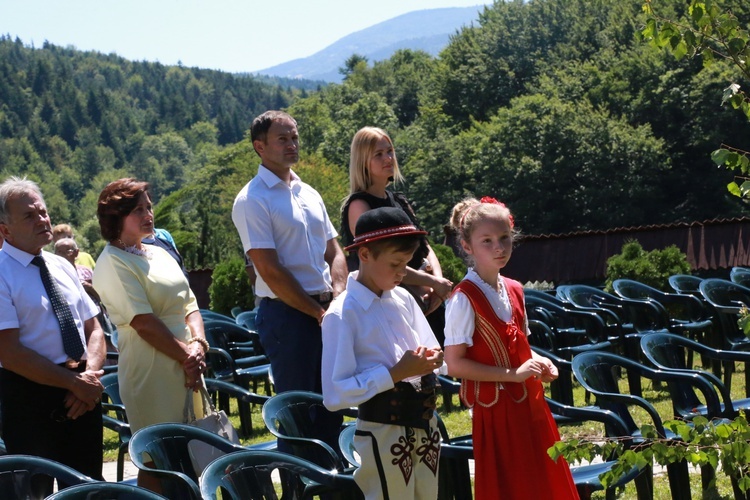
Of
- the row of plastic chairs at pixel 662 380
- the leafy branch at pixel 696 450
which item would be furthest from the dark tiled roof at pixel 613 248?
the leafy branch at pixel 696 450

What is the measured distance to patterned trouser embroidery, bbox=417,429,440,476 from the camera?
3.72m

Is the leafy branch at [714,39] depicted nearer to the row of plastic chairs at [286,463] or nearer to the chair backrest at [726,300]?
the row of plastic chairs at [286,463]

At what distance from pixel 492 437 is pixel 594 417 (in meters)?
0.74

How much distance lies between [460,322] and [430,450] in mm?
722

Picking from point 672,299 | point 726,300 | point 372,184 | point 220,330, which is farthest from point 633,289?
point 372,184

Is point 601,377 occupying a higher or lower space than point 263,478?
lower

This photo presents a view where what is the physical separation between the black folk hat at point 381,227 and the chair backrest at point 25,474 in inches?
48.8

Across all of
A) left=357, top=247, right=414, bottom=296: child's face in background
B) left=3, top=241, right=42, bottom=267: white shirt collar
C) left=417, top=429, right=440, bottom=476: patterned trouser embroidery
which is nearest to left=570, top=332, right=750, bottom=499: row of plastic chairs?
left=417, top=429, right=440, bottom=476: patterned trouser embroidery

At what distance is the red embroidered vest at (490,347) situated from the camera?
4305 millimetres

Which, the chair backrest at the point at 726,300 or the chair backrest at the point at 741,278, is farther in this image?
the chair backrest at the point at 741,278

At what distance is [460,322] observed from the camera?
432 cm

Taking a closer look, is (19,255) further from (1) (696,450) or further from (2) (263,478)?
(1) (696,450)

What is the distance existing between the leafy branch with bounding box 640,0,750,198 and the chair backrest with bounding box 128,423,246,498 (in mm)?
2143

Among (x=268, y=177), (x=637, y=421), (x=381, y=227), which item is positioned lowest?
(x=637, y=421)
